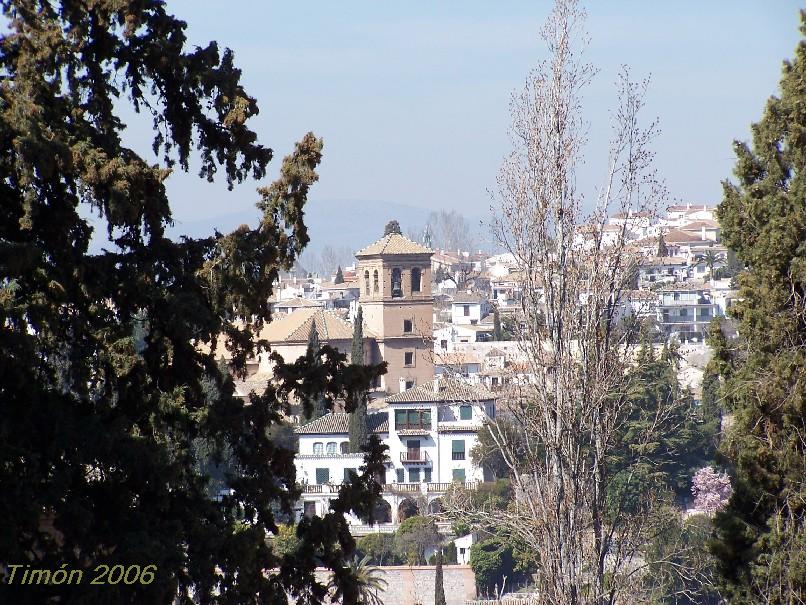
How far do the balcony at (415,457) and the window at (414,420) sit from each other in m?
0.84

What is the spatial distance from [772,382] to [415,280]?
184 ft

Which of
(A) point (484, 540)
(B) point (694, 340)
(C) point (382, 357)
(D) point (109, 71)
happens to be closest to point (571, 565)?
(D) point (109, 71)

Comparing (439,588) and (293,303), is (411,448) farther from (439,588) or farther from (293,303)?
(293,303)

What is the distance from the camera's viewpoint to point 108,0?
792 centimetres

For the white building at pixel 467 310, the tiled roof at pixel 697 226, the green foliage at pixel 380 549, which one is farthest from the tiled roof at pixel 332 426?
the tiled roof at pixel 697 226

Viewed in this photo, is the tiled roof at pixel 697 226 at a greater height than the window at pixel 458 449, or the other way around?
the tiled roof at pixel 697 226

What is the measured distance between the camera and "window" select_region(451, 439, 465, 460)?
43.8 metres

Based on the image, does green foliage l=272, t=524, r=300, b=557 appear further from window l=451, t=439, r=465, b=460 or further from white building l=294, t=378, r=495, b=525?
window l=451, t=439, r=465, b=460

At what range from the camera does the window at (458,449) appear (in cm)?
4381

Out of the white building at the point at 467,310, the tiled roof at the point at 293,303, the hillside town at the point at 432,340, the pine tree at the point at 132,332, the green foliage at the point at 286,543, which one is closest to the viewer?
the pine tree at the point at 132,332

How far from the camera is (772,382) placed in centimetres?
948

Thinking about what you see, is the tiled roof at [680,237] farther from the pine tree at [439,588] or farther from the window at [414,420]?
the pine tree at [439,588]

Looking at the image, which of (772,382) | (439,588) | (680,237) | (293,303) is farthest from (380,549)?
(680,237)

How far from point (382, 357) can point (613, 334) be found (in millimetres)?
54662
